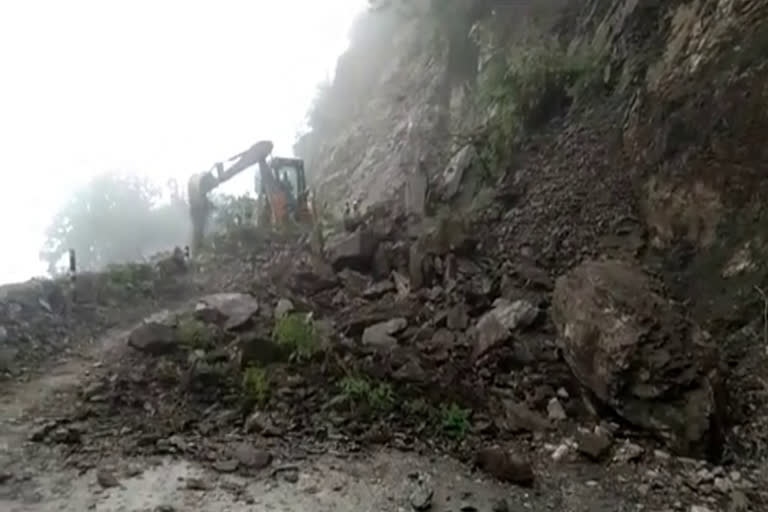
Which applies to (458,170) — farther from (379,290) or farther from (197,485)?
(197,485)

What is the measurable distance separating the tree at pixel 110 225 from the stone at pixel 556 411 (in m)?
32.8

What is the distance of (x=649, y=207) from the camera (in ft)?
19.2

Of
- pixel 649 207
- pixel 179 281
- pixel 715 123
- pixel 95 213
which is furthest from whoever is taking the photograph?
pixel 95 213

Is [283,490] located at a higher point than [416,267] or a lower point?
lower

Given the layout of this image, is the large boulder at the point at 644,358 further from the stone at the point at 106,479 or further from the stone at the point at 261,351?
the stone at the point at 106,479

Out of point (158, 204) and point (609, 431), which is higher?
point (158, 204)

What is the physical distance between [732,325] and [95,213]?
37.3 meters

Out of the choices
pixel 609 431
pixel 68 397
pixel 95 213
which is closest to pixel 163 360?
pixel 68 397

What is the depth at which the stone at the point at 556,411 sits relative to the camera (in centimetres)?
436

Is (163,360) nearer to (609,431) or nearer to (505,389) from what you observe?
(505,389)

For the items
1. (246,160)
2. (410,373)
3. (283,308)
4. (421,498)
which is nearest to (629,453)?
(421,498)

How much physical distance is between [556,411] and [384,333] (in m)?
1.84

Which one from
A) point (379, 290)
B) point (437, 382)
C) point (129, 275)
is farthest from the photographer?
point (129, 275)

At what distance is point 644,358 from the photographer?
13.4 ft
